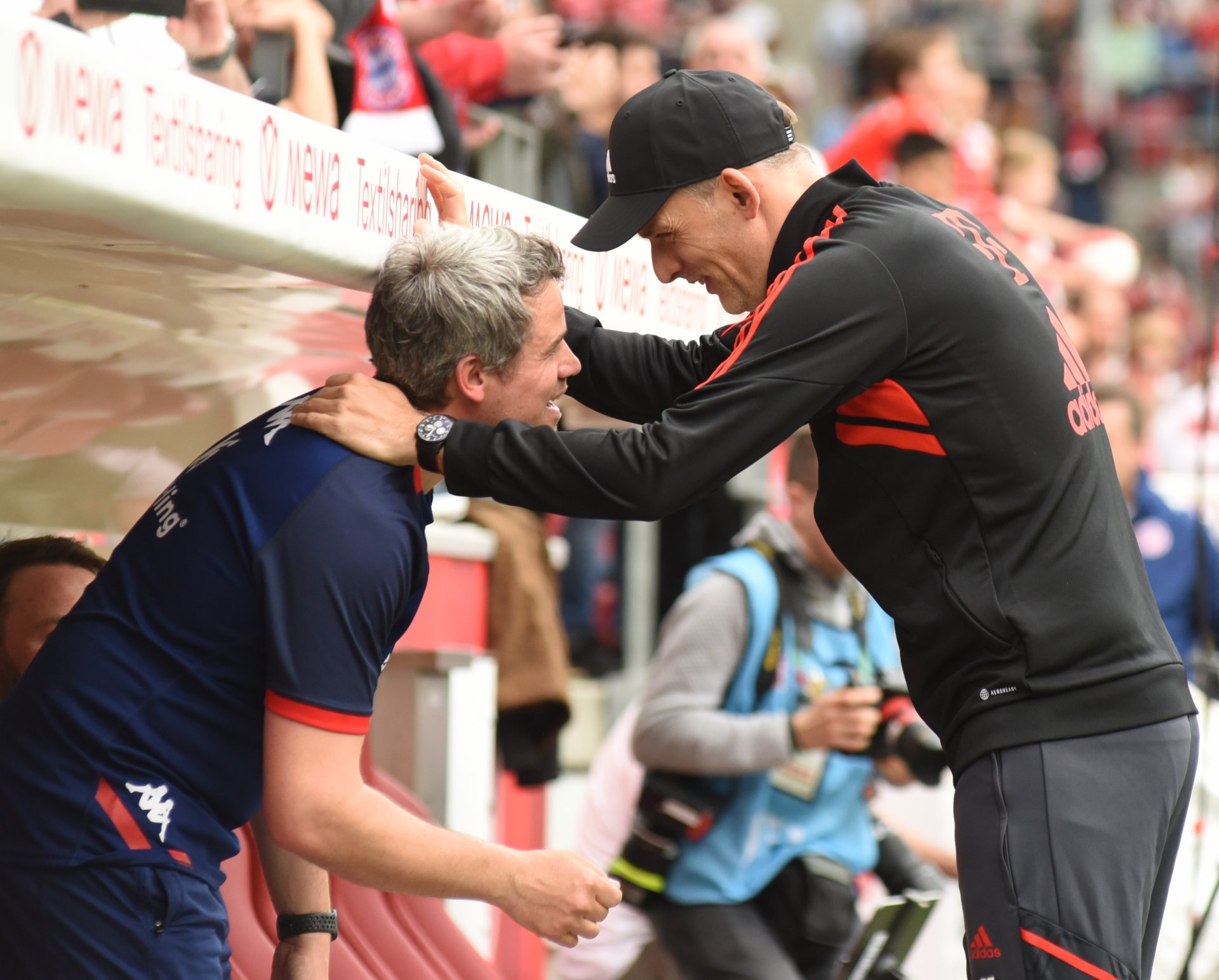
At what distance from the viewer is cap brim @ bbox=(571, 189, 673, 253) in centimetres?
248

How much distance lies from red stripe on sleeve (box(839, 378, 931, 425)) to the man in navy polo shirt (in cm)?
55

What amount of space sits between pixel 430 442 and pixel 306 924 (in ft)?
2.78

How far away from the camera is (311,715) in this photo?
1.97 meters

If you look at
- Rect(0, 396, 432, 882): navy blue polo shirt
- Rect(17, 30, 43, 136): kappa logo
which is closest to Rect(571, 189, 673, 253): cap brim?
Rect(0, 396, 432, 882): navy blue polo shirt

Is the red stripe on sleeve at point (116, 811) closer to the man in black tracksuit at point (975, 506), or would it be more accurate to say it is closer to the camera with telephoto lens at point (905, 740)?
the man in black tracksuit at point (975, 506)

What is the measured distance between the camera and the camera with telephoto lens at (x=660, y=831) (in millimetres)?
A: 3574

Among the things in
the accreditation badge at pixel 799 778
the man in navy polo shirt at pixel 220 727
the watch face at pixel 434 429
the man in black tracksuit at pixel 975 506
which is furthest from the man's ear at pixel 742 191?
the accreditation badge at pixel 799 778

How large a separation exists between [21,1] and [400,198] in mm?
660

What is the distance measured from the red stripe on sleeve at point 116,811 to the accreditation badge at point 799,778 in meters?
1.89

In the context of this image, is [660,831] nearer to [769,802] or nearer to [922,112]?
[769,802]

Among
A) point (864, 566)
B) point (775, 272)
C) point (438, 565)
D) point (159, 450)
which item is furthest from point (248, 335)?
point (438, 565)

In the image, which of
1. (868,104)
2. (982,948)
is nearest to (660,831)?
(982,948)

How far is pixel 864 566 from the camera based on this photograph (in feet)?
7.76

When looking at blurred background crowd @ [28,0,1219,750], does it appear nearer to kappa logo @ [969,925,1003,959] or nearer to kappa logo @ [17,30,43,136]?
kappa logo @ [17,30,43,136]
